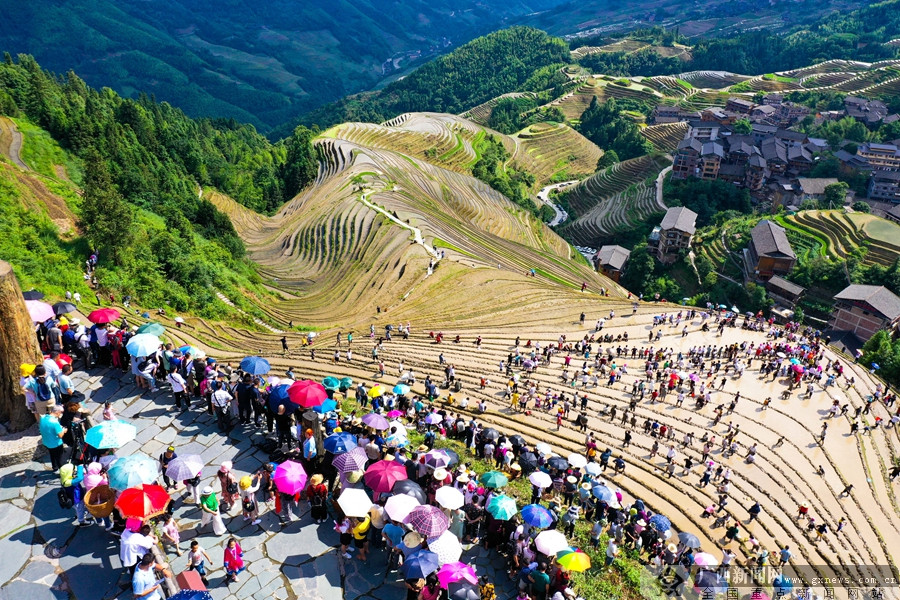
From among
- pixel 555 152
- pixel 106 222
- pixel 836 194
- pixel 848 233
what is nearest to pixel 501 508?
pixel 106 222

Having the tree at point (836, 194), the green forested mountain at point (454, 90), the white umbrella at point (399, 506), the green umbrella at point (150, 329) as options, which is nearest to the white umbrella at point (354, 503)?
the white umbrella at point (399, 506)

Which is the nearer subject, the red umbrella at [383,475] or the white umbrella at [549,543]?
the white umbrella at [549,543]

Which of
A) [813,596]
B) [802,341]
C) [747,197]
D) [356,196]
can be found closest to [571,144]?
[747,197]

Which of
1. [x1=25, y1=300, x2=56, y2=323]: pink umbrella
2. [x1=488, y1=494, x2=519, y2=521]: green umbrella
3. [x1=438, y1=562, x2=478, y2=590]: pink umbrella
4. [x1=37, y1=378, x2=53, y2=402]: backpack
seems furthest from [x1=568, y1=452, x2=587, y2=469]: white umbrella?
[x1=25, y1=300, x2=56, y2=323]: pink umbrella

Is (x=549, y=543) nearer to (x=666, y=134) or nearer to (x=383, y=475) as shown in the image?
(x=383, y=475)

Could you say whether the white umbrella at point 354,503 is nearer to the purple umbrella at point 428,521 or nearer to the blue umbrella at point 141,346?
the purple umbrella at point 428,521

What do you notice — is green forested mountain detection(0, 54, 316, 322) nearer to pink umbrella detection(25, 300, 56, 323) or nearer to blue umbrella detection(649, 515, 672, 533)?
pink umbrella detection(25, 300, 56, 323)
